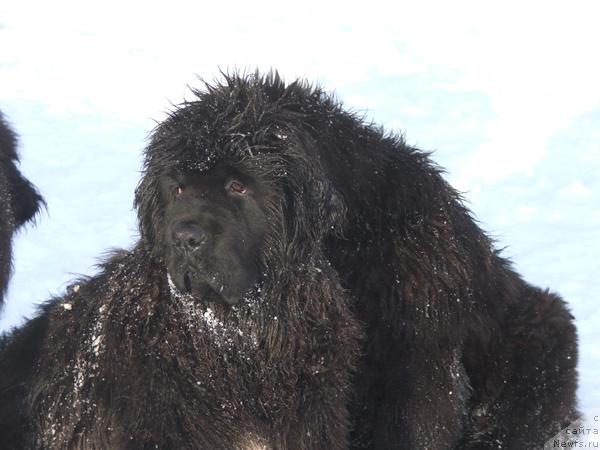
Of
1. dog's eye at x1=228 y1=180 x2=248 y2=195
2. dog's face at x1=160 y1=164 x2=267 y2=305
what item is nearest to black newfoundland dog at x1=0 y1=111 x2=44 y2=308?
dog's face at x1=160 y1=164 x2=267 y2=305

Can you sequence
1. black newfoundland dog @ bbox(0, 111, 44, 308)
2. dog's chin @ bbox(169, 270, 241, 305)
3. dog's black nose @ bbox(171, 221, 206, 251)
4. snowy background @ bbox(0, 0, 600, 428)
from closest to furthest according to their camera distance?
dog's black nose @ bbox(171, 221, 206, 251), dog's chin @ bbox(169, 270, 241, 305), black newfoundland dog @ bbox(0, 111, 44, 308), snowy background @ bbox(0, 0, 600, 428)

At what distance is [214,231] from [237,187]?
9.5 inches

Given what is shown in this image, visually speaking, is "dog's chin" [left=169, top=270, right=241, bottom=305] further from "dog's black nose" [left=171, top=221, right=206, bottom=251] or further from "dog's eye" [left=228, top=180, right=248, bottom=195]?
"dog's eye" [left=228, top=180, right=248, bottom=195]

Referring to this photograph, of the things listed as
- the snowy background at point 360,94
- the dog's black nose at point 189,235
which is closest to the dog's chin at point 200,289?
the dog's black nose at point 189,235

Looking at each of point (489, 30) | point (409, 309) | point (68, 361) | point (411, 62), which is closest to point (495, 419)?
point (409, 309)

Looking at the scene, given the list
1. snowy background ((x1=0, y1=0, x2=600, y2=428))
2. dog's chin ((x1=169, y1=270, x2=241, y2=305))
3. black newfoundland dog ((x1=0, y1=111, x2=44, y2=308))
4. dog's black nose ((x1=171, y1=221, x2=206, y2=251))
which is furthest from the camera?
snowy background ((x1=0, y1=0, x2=600, y2=428))

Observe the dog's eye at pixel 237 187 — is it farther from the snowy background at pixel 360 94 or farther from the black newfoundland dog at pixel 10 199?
the snowy background at pixel 360 94

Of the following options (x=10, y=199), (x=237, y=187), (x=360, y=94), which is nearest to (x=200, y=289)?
(x=237, y=187)

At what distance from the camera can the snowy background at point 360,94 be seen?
8.30 metres

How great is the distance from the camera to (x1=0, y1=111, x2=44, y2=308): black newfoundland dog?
543cm

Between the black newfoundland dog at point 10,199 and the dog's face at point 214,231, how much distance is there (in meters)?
1.32

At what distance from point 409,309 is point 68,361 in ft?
4.92

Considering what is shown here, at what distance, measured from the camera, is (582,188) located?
9.23m

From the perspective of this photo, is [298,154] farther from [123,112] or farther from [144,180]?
[123,112]
